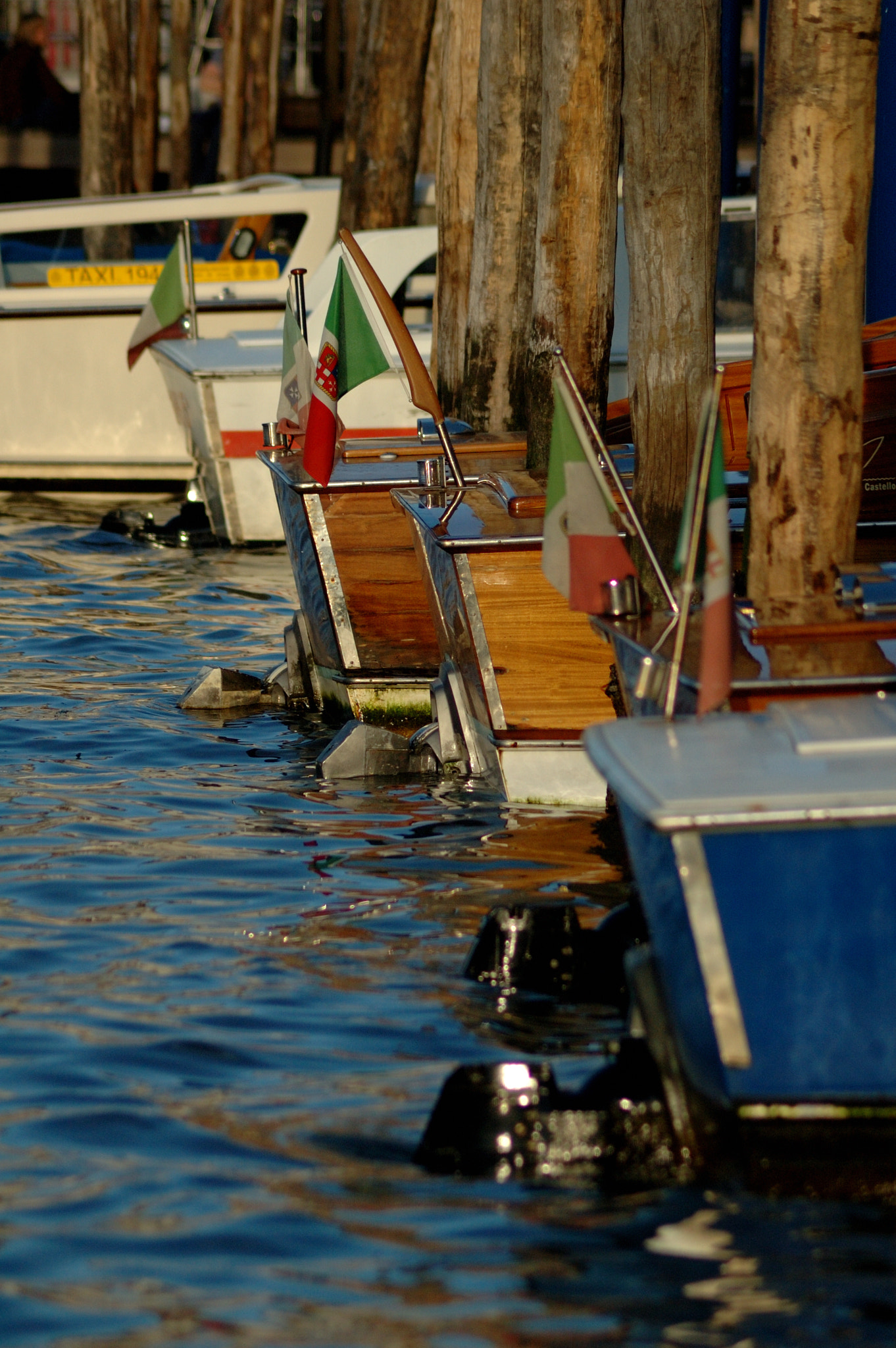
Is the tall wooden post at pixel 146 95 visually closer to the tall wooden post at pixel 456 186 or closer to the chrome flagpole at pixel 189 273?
the chrome flagpole at pixel 189 273

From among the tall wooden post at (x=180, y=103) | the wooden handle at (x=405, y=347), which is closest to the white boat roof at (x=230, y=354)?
the wooden handle at (x=405, y=347)

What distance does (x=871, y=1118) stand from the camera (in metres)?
3.57

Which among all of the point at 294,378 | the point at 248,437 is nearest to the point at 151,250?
the point at 248,437

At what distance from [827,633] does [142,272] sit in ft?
38.6

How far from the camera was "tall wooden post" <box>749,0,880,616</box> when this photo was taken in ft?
15.6

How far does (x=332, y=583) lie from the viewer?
26.6 ft

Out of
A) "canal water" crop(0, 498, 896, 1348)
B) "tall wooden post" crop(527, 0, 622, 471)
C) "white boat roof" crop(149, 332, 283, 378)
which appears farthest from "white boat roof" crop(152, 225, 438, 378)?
"canal water" crop(0, 498, 896, 1348)

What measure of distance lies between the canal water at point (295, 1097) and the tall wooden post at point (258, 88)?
13191 millimetres

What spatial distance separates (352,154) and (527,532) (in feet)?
27.8

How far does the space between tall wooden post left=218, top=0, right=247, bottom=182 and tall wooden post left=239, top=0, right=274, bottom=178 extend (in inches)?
2.1

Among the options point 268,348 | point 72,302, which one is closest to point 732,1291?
point 268,348

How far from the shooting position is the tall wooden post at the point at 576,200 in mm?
7234

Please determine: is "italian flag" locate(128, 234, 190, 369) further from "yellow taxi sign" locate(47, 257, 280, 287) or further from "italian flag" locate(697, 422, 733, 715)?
"italian flag" locate(697, 422, 733, 715)

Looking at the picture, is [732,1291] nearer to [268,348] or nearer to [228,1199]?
[228,1199]
